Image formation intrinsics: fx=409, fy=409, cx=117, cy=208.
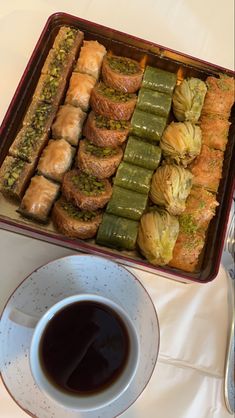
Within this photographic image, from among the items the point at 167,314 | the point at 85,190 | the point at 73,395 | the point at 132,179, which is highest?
the point at 132,179

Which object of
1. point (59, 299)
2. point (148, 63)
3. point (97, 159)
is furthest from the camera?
point (148, 63)

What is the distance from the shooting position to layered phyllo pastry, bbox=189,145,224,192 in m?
1.62

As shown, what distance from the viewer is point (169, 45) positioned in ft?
6.20

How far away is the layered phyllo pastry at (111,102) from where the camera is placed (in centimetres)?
160

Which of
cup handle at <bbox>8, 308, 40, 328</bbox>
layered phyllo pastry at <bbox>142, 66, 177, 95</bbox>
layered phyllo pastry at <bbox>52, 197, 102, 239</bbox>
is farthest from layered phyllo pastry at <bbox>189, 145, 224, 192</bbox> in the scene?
cup handle at <bbox>8, 308, 40, 328</bbox>

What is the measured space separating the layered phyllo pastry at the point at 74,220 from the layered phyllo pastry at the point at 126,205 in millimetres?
64

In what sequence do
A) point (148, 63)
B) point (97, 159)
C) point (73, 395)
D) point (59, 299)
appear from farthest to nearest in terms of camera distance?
point (148, 63), point (97, 159), point (59, 299), point (73, 395)

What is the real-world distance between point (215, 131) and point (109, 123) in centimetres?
45

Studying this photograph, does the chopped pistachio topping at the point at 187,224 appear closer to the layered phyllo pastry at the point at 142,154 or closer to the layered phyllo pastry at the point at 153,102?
the layered phyllo pastry at the point at 142,154

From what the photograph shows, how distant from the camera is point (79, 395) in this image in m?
1.16

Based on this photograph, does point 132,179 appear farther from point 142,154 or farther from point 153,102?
point 153,102

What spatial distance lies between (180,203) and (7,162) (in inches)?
25.7

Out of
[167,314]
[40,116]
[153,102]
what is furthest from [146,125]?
[167,314]

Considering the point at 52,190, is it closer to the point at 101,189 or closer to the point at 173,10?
the point at 101,189
